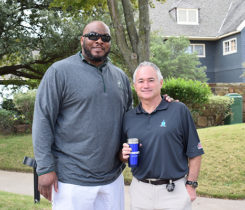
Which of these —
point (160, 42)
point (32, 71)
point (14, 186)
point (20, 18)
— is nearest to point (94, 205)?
point (14, 186)

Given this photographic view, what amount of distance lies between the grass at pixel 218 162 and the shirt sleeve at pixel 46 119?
399 cm

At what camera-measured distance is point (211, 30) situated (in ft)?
85.4

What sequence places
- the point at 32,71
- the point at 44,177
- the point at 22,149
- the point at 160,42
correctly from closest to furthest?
the point at 44,177 < the point at 22,149 < the point at 32,71 < the point at 160,42

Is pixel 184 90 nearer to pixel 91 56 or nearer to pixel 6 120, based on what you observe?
pixel 6 120

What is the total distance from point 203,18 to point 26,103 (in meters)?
18.1

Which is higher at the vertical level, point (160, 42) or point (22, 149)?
point (160, 42)

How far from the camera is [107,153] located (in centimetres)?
300

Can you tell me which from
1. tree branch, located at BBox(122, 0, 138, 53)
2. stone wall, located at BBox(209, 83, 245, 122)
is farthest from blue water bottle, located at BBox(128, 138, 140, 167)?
stone wall, located at BBox(209, 83, 245, 122)

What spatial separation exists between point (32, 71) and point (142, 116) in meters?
11.1

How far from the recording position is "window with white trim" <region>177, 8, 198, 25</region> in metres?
26.2

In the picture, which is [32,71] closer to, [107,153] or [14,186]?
[14,186]

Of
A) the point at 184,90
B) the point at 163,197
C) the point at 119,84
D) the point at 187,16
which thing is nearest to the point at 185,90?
the point at 184,90

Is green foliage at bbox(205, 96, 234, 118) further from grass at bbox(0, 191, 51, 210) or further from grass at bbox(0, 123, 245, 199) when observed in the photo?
grass at bbox(0, 191, 51, 210)

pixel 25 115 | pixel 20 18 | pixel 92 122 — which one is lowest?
pixel 25 115
